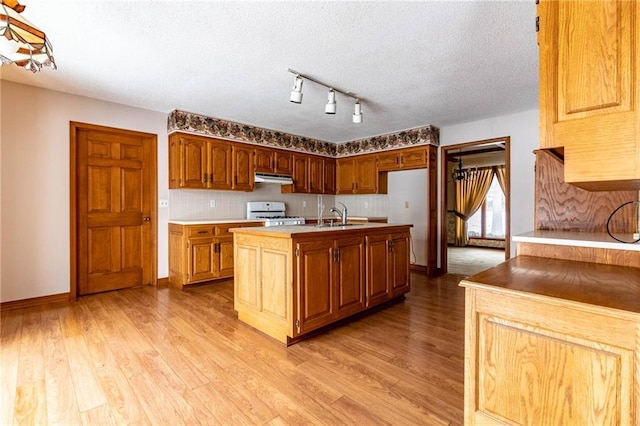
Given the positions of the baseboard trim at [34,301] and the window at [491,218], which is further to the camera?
the window at [491,218]

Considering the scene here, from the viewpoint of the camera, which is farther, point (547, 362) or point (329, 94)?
point (329, 94)

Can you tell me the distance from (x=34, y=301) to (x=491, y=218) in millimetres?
8967

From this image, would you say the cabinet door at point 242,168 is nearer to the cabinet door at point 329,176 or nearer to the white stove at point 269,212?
the white stove at point 269,212

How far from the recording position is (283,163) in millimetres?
5223

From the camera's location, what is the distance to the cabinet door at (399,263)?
10.5 ft

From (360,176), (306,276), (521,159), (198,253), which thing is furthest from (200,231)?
(521,159)

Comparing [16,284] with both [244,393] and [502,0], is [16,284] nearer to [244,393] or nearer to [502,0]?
[244,393]

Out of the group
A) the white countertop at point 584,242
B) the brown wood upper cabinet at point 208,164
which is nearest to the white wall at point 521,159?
the white countertop at point 584,242

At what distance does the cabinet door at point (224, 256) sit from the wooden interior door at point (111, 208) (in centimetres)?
85

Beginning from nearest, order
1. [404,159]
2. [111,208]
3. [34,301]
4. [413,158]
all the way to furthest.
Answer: [34,301]
[111,208]
[413,158]
[404,159]

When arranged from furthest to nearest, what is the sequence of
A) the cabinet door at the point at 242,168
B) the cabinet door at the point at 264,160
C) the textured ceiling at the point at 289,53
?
1. the cabinet door at the point at 264,160
2. the cabinet door at the point at 242,168
3. the textured ceiling at the point at 289,53

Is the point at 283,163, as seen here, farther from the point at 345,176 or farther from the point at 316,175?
the point at 345,176

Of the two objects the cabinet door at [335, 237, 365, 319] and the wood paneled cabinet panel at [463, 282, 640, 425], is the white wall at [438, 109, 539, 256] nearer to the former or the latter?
the cabinet door at [335, 237, 365, 319]

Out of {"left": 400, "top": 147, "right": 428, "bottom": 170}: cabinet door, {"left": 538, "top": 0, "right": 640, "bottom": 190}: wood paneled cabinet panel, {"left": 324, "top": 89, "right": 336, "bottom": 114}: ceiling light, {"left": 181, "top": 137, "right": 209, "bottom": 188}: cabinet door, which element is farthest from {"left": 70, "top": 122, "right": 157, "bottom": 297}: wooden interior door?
{"left": 538, "top": 0, "right": 640, "bottom": 190}: wood paneled cabinet panel
